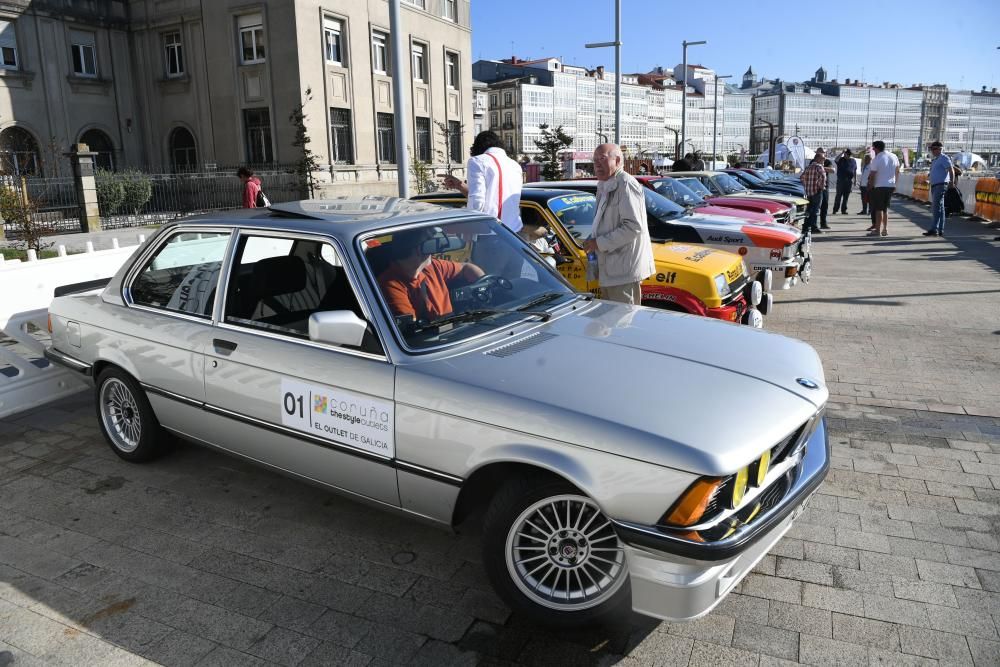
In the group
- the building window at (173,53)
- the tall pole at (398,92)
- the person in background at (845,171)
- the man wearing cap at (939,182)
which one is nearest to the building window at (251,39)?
Answer: the building window at (173,53)

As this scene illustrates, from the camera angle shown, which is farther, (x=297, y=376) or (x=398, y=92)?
(x=398, y=92)

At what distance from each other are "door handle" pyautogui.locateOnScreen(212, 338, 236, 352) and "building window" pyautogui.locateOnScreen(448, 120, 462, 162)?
35.2 meters

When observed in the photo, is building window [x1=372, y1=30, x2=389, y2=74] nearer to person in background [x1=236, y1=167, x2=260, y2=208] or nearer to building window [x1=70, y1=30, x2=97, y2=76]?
building window [x1=70, y1=30, x2=97, y2=76]

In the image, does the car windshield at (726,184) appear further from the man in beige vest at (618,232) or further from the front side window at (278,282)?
the front side window at (278,282)

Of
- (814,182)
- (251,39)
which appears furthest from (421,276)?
(251,39)

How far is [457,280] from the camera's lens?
3.93m

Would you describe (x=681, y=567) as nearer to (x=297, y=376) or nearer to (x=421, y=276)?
(x=421, y=276)

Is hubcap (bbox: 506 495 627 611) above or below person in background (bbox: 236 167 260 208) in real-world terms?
below

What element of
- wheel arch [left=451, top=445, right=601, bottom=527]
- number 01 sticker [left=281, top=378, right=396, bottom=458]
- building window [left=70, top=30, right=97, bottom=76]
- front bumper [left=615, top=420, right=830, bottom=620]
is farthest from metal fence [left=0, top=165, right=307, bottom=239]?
front bumper [left=615, top=420, right=830, bottom=620]

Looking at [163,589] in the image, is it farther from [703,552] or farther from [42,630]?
[703,552]

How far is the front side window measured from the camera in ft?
12.9

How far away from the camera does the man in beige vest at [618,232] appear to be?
18.7ft

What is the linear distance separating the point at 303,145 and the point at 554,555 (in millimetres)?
27077

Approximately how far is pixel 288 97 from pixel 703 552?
2957 centimetres
